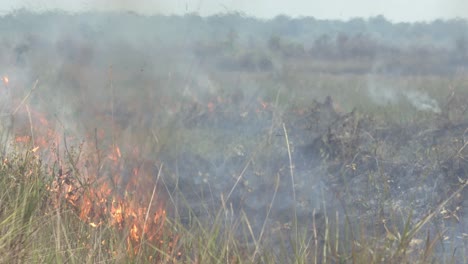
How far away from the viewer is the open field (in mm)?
3467

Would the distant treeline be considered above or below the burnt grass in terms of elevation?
above

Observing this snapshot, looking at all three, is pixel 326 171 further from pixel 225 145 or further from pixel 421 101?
pixel 421 101

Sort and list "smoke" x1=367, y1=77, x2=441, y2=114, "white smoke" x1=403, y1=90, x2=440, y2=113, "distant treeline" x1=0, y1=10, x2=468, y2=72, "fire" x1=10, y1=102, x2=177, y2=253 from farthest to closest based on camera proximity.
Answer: "distant treeline" x1=0, y1=10, x2=468, y2=72, "smoke" x1=367, y1=77, x2=441, y2=114, "white smoke" x1=403, y1=90, x2=440, y2=113, "fire" x1=10, y1=102, x2=177, y2=253

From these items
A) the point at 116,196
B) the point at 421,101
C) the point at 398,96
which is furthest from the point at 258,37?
the point at 116,196

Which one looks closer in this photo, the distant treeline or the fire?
the fire

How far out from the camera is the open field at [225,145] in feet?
11.4

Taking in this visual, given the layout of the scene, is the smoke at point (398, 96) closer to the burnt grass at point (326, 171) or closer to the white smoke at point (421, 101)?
the white smoke at point (421, 101)

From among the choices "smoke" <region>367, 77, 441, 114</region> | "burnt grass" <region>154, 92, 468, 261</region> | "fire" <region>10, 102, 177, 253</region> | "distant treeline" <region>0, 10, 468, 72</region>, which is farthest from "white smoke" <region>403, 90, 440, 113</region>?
"fire" <region>10, 102, 177, 253</region>

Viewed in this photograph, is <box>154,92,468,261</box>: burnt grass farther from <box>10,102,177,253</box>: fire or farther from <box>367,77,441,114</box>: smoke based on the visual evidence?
<box>367,77,441,114</box>: smoke

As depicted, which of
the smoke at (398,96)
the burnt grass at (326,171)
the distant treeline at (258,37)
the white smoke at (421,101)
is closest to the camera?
the burnt grass at (326,171)

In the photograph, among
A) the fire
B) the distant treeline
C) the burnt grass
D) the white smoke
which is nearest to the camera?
the fire

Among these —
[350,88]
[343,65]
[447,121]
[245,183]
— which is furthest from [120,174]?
[343,65]

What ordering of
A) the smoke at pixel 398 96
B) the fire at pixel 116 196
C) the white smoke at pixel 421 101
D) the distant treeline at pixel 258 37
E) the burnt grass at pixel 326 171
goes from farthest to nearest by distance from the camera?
the distant treeline at pixel 258 37 < the smoke at pixel 398 96 < the white smoke at pixel 421 101 < the burnt grass at pixel 326 171 < the fire at pixel 116 196

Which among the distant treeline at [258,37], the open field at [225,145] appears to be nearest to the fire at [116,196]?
the open field at [225,145]
